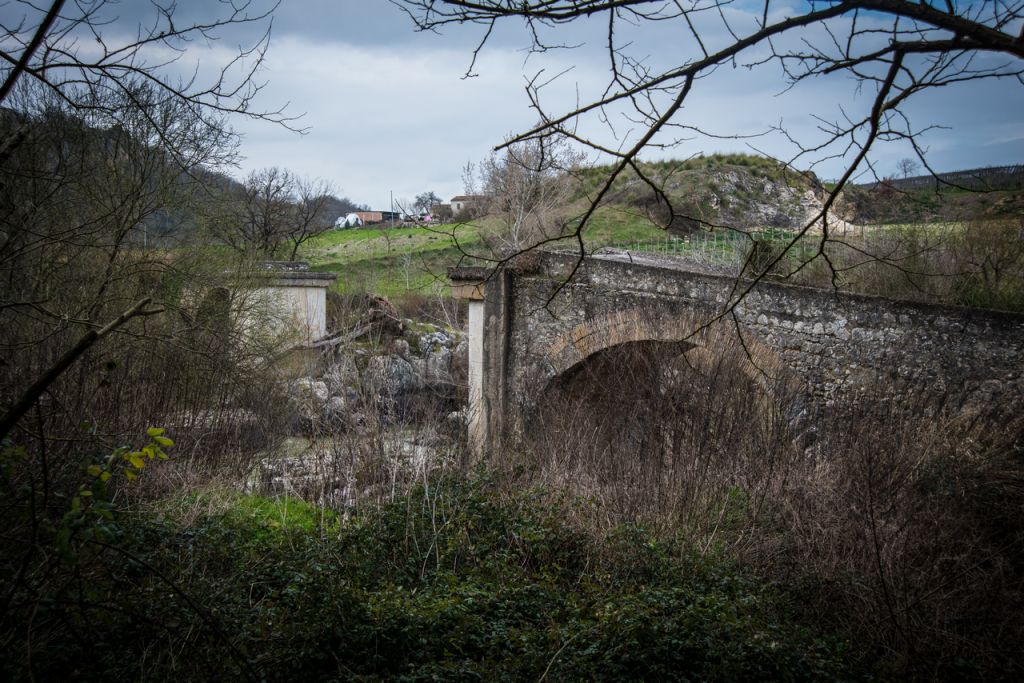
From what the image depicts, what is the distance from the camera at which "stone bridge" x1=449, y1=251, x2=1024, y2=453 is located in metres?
6.61

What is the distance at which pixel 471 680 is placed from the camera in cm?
297

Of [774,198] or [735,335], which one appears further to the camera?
[774,198]

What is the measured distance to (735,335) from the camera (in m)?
7.35

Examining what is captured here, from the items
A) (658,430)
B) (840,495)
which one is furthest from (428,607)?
(658,430)

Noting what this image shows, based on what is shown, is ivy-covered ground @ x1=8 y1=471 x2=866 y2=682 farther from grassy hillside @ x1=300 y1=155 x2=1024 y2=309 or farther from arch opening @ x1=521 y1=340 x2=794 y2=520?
grassy hillside @ x1=300 y1=155 x2=1024 y2=309

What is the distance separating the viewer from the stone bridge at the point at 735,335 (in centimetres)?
661

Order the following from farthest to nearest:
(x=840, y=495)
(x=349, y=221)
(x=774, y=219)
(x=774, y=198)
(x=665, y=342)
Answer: (x=349, y=221)
(x=774, y=198)
(x=774, y=219)
(x=665, y=342)
(x=840, y=495)

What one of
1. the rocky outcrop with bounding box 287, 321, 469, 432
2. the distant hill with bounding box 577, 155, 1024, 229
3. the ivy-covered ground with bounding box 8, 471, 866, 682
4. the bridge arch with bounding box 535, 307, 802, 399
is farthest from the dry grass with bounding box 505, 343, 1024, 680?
the rocky outcrop with bounding box 287, 321, 469, 432

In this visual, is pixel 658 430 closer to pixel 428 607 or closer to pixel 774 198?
pixel 428 607

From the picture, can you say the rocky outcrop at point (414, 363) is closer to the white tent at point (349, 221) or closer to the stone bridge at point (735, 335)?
the stone bridge at point (735, 335)

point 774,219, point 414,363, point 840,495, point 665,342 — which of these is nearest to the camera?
point 840,495

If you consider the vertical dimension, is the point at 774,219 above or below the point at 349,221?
below

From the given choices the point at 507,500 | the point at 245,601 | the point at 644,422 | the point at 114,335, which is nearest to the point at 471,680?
the point at 245,601

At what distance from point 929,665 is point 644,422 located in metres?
4.56
